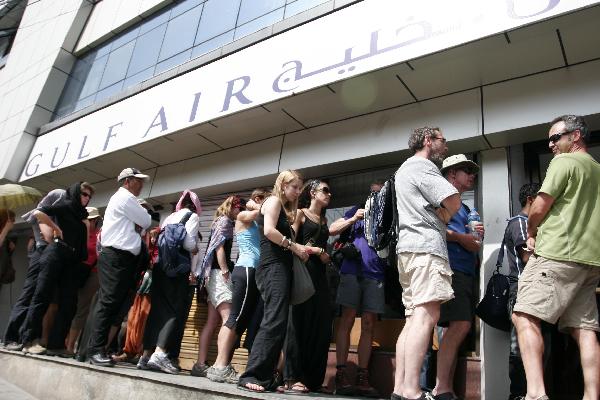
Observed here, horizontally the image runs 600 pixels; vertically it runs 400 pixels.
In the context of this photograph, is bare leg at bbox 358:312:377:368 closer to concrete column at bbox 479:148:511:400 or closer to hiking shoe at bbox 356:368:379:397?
hiking shoe at bbox 356:368:379:397

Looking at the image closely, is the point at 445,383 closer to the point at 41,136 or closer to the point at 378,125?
the point at 378,125

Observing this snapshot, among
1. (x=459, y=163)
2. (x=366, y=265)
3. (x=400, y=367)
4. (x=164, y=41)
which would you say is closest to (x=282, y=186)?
(x=366, y=265)

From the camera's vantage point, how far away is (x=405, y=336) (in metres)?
2.65

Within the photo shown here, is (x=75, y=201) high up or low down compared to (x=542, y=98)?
down

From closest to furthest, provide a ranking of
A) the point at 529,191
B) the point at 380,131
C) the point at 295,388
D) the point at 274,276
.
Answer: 1. the point at 274,276
2. the point at 295,388
3. the point at 529,191
4. the point at 380,131

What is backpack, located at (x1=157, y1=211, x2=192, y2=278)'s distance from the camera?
432 cm

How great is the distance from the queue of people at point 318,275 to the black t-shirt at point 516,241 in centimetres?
1

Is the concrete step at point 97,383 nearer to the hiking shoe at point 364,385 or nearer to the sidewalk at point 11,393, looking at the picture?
the sidewalk at point 11,393

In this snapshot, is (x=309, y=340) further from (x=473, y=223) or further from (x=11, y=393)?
(x=11, y=393)

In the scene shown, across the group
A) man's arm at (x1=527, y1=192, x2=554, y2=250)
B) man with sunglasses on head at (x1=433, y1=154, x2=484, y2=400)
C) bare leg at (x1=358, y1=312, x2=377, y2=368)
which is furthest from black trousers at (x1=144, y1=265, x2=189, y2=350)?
man's arm at (x1=527, y1=192, x2=554, y2=250)

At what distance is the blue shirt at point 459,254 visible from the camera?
362 centimetres

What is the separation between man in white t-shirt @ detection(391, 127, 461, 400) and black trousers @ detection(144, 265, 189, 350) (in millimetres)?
2357

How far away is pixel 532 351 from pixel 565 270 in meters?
0.50

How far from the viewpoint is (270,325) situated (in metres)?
3.12
